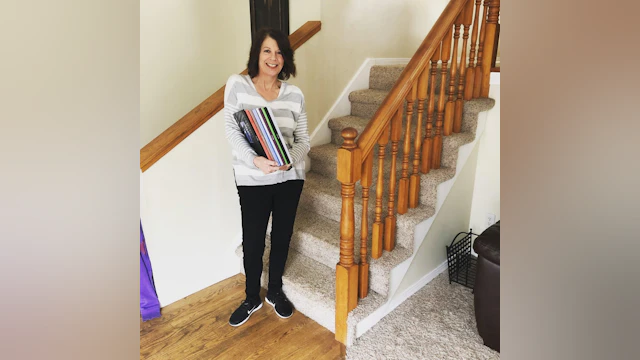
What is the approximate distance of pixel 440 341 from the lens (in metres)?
2.03

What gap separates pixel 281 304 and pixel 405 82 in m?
1.38

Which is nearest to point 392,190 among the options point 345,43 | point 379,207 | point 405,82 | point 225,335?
point 379,207

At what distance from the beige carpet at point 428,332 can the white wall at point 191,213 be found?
105 centimetres

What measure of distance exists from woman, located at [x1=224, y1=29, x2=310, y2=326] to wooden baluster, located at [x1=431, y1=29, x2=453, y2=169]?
798 mm

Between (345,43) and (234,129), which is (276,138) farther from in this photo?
(345,43)

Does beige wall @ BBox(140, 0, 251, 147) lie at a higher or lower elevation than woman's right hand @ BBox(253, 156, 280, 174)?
higher

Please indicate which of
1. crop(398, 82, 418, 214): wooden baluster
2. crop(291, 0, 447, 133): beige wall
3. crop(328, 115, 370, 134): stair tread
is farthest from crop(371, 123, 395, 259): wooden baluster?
crop(291, 0, 447, 133): beige wall

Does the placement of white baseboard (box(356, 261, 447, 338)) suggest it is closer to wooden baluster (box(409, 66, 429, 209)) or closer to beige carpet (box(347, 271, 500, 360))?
beige carpet (box(347, 271, 500, 360))

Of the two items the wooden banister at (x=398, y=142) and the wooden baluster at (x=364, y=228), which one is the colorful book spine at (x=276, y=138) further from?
the wooden baluster at (x=364, y=228)

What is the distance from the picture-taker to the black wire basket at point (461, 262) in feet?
8.33

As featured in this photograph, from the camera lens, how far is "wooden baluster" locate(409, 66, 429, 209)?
2088 mm

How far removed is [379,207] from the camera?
204 centimetres
